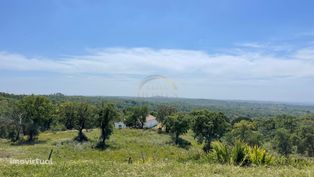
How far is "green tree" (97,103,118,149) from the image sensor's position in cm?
5450

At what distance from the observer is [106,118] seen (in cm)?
5528

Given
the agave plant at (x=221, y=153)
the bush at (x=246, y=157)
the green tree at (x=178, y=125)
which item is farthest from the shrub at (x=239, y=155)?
the green tree at (x=178, y=125)

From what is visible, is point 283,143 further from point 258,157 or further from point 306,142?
point 258,157

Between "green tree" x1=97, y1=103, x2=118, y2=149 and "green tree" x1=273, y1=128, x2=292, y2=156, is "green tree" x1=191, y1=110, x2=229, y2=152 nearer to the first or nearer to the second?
"green tree" x1=273, y1=128, x2=292, y2=156

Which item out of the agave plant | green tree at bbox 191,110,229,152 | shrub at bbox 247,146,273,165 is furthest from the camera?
green tree at bbox 191,110,229,152

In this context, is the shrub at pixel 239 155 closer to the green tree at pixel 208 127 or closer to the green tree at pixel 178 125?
the green tree at pixel 208 127

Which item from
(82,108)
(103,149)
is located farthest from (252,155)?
(82,108)

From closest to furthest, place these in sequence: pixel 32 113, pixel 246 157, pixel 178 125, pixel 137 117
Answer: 1. pixel 246 157
2. pixel 32 113
3. pixel 178 125
4. pixel 137 117

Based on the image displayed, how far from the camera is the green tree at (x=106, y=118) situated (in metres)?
54.5

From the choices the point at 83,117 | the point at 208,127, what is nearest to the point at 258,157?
the point at 208,127

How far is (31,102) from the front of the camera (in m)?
58.3

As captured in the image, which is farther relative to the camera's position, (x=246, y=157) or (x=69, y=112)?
(x=69, y=112)

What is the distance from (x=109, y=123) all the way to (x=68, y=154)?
50.6 ft

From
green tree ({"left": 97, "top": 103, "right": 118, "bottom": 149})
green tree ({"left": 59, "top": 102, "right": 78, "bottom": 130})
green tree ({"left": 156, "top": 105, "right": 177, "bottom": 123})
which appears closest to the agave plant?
green tree ({"left": 97, "top": 103, "right": 118, "bottom": 149})
